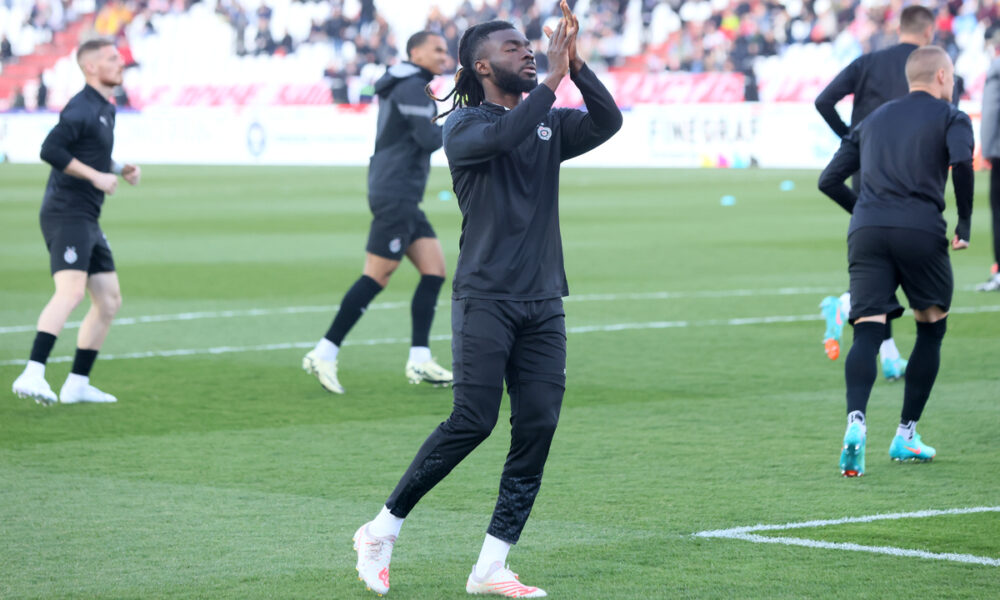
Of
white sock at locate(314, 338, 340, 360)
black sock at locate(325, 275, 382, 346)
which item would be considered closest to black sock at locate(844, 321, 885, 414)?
black sock at locate(325, 275, 382, 346)

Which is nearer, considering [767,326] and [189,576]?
[189,576]

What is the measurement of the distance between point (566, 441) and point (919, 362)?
70.0 inches

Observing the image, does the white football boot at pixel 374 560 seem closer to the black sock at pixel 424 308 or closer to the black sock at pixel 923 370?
the black sock at pixel 923 370

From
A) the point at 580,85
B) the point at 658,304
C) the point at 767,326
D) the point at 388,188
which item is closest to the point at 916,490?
the point at 580,85

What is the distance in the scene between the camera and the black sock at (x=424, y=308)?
9570 mm

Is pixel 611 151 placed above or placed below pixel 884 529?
below

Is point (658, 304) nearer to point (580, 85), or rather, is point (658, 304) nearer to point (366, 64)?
point (580, 85)

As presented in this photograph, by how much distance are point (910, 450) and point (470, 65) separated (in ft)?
10.5

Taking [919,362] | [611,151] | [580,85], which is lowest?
[611,151]

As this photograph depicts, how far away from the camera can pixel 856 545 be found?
18.4 feet

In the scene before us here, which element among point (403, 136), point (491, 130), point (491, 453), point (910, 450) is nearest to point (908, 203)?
point (910, 450)

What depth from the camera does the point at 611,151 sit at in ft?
114

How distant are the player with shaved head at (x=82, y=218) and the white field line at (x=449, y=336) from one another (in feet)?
5.53

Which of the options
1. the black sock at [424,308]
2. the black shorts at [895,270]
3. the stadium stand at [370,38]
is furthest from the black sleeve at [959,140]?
the stadium stand at [370,38]
